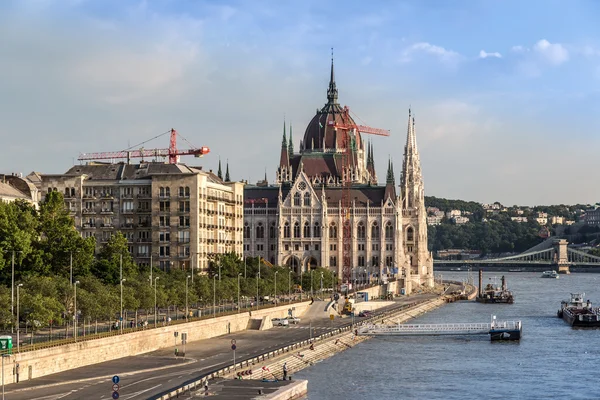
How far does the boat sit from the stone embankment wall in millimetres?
56637

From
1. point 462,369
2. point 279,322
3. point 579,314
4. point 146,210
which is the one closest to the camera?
point 462,369

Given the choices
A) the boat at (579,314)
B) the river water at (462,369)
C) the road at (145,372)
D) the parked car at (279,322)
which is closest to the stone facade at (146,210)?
the parked car at (279,322)

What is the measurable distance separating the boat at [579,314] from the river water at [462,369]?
14.6 meters

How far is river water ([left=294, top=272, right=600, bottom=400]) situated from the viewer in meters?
104

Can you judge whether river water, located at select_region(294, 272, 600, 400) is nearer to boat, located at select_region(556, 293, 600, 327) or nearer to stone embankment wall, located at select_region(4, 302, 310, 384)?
stone embankment wall, located at select_region(4, 302, 310, 384)

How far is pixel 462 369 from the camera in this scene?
120m

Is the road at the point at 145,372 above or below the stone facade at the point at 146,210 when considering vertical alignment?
below

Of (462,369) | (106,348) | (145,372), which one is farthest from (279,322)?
(145,372)

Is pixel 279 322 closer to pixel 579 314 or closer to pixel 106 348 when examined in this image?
pixel 579 314

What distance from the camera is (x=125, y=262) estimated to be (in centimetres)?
14112

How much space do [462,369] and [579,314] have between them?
207 feet

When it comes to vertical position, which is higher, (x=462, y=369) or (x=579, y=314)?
(x=579, y=314)

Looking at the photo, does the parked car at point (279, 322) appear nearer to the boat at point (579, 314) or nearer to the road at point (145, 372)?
the road at point (145, 372)

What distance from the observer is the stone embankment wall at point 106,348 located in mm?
92000
